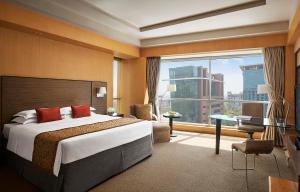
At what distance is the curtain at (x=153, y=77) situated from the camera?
6713mm

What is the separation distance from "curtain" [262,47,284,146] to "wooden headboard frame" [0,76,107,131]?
4574mm

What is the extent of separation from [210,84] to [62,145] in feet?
17.2

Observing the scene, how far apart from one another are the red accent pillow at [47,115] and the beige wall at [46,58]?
34.0 inches

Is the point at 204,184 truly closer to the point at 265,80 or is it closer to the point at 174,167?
the point at 174,167

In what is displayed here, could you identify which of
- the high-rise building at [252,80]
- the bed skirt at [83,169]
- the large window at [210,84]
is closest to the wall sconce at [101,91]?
the large window at [210,84]

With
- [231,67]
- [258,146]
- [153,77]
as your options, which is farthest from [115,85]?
[258,146]

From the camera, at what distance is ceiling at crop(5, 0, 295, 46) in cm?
370

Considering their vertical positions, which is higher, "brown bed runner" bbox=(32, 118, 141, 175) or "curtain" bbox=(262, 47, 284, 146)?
"curtain" bbox=(262, 47, 284, 146)

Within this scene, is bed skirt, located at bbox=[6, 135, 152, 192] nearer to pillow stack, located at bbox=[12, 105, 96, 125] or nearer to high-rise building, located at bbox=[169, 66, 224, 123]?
pillow stack, located at bbox=[12, 105, 96, 125]

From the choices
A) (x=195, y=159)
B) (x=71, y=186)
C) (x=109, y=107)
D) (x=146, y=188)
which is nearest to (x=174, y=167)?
(x=195, y=159)

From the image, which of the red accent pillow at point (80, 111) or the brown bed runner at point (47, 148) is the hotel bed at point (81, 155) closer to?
the brown bed runner at point (47, 148)

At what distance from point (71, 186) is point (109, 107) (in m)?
3.74

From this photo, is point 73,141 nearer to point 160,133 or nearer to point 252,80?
point 160,133

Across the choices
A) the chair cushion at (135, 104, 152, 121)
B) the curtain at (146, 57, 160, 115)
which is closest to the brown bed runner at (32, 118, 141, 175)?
the chair cushion at (135, 104, 152, 121)
